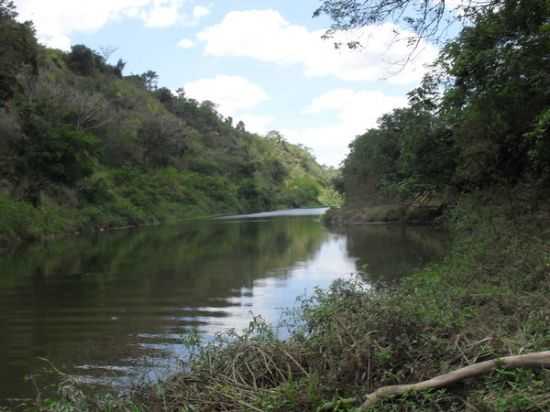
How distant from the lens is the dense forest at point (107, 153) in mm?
31875

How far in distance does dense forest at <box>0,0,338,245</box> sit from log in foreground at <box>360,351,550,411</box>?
24.5 meters

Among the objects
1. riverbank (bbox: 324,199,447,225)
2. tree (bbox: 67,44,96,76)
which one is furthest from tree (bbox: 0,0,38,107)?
tree (bbox: 67,44,96,76)

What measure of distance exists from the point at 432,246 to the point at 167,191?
41.4 m

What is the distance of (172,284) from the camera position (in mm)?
15938

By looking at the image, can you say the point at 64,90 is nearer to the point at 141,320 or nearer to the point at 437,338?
the point at 141,320

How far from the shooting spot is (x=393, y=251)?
22984 millimetres

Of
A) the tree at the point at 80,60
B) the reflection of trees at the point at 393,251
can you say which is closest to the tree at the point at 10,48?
the reflection of trees at the point at 393,251

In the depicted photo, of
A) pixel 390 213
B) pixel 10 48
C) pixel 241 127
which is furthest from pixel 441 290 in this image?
pixel 241 127

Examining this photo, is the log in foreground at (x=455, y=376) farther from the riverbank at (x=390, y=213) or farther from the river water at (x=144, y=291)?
the riverbank at (x=390, y=213)

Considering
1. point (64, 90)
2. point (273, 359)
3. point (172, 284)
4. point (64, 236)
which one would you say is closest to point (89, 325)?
point (172, 284)

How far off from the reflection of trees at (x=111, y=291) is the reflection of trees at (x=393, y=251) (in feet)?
7.68

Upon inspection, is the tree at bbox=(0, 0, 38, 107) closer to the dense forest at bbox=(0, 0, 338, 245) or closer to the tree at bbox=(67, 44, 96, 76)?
the dense forest at bbox=(0, 0, 338, 245)

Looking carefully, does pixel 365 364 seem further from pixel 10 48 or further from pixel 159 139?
pixel 159 139

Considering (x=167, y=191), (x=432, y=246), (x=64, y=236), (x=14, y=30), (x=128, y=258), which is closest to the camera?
(x=128, y=258)
